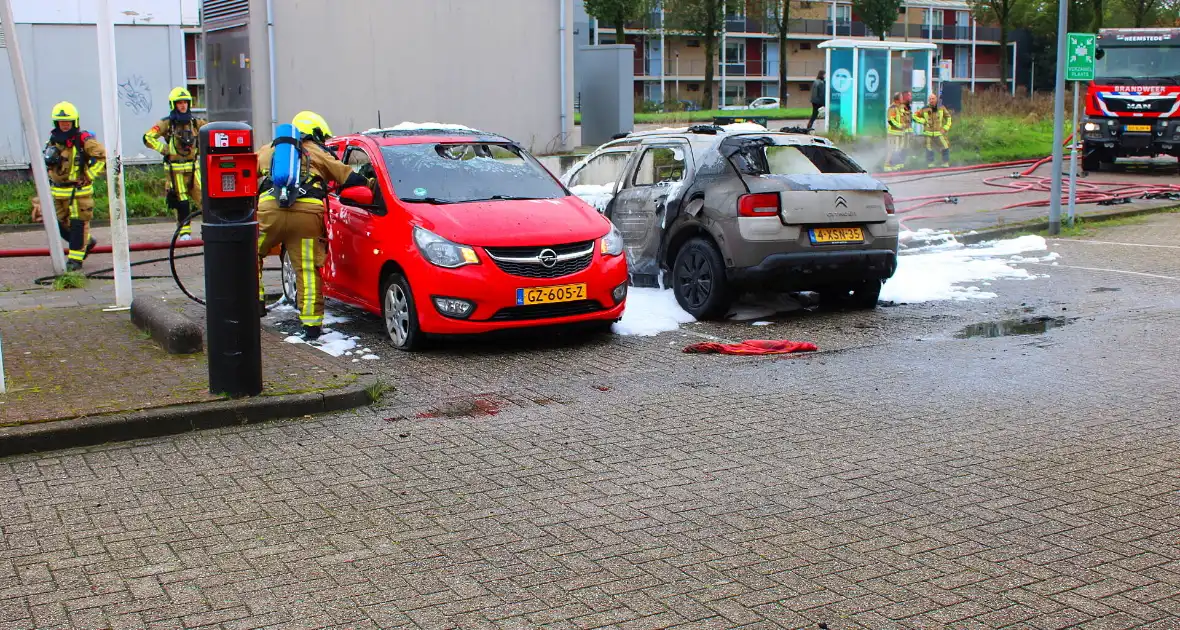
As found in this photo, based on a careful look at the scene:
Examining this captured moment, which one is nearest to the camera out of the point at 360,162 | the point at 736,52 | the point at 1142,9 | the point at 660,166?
the point at 360,162

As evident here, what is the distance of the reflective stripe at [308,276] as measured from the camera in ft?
31.0

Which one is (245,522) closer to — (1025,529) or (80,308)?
(1025,529)

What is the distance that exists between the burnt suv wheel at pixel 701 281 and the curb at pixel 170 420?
3.59 meters

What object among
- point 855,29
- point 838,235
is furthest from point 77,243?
point 855,29

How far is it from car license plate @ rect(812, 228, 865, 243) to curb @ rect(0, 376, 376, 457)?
4238 mm

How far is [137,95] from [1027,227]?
1471cm

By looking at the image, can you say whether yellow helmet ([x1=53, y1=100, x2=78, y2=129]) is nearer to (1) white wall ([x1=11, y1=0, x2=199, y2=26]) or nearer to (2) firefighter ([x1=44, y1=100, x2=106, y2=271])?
(2) firefighter ([x1=44, y1=100, x2=106, y2=271])

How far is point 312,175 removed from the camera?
9484 millimetres

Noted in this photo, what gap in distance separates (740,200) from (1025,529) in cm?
534

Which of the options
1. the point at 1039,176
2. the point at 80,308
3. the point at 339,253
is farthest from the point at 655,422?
the point at 1039,176

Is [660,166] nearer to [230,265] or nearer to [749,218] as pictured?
[749,218]

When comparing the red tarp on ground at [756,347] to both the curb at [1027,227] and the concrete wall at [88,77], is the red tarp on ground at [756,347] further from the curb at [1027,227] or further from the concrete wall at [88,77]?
the concrete wall at [88,77]

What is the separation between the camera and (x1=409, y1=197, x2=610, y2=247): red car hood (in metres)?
9.02

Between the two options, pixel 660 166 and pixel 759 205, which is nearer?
pixel 759 205
